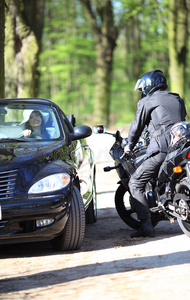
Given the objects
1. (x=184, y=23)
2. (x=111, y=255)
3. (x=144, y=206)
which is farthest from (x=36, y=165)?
(x=184, y=23)

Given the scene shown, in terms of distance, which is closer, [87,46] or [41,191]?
[41,191]

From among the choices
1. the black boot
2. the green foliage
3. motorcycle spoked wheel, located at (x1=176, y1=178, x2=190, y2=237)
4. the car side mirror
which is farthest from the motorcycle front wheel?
A: the green foliage

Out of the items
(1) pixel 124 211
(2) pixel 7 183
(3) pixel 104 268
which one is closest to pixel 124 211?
(1) pixel 124 211

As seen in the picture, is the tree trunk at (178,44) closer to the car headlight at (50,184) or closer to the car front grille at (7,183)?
the car headlight at (50,184)

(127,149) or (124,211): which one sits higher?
(127,149)

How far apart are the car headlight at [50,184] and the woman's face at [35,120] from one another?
131 cm

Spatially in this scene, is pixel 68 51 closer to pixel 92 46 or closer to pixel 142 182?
pixel 92 46

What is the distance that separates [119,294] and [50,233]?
1.70 meters

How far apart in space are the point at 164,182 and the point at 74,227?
1.25m

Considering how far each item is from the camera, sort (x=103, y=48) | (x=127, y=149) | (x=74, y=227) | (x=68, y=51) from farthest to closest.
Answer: (x=68, y=51) < (x=103, y=48) < (x=127, y=149) < (x=74, y=227)

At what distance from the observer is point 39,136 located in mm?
6867

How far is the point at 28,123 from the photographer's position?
23.0ft

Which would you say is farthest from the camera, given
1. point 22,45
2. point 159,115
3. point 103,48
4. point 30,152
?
point 103,48

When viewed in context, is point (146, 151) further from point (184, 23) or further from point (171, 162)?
point (184, 23)
